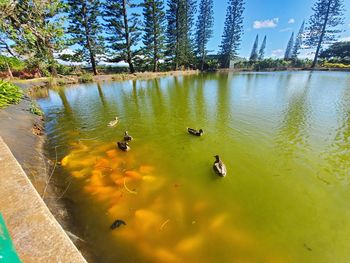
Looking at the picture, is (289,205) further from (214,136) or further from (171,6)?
(171,6)

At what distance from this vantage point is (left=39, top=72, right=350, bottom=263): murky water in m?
2.37

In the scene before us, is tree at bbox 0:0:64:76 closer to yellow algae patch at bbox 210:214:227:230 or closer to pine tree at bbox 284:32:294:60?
yellow algae patch at bbox 210:214:227:230

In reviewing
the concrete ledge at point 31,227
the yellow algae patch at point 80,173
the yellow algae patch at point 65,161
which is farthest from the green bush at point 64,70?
the concrete ledge at point 31,227

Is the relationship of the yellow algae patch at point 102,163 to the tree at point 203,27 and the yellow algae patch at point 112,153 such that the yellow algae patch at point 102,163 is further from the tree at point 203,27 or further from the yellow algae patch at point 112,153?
the tree at point 203,27

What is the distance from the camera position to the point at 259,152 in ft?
15.0

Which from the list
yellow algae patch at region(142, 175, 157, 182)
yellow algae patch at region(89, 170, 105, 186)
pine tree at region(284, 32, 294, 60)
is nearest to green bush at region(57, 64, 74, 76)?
yellow algae patch at region(89, 170, 105, 186)

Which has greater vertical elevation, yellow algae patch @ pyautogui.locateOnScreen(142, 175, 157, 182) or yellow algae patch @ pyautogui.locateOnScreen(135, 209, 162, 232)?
yellow algae patch @ pyautogui.locateOnScreen(142, 175, 157, 182)

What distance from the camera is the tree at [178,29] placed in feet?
103

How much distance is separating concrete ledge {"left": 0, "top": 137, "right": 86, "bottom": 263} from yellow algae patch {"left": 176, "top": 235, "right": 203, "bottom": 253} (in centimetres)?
132

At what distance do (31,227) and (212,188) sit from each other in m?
2.75

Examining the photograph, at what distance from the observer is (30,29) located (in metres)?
4.99

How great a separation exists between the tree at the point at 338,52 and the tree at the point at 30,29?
1976 inches

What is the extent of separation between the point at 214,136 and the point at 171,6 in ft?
113

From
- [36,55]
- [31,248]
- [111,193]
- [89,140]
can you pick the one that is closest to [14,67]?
[36,55]
